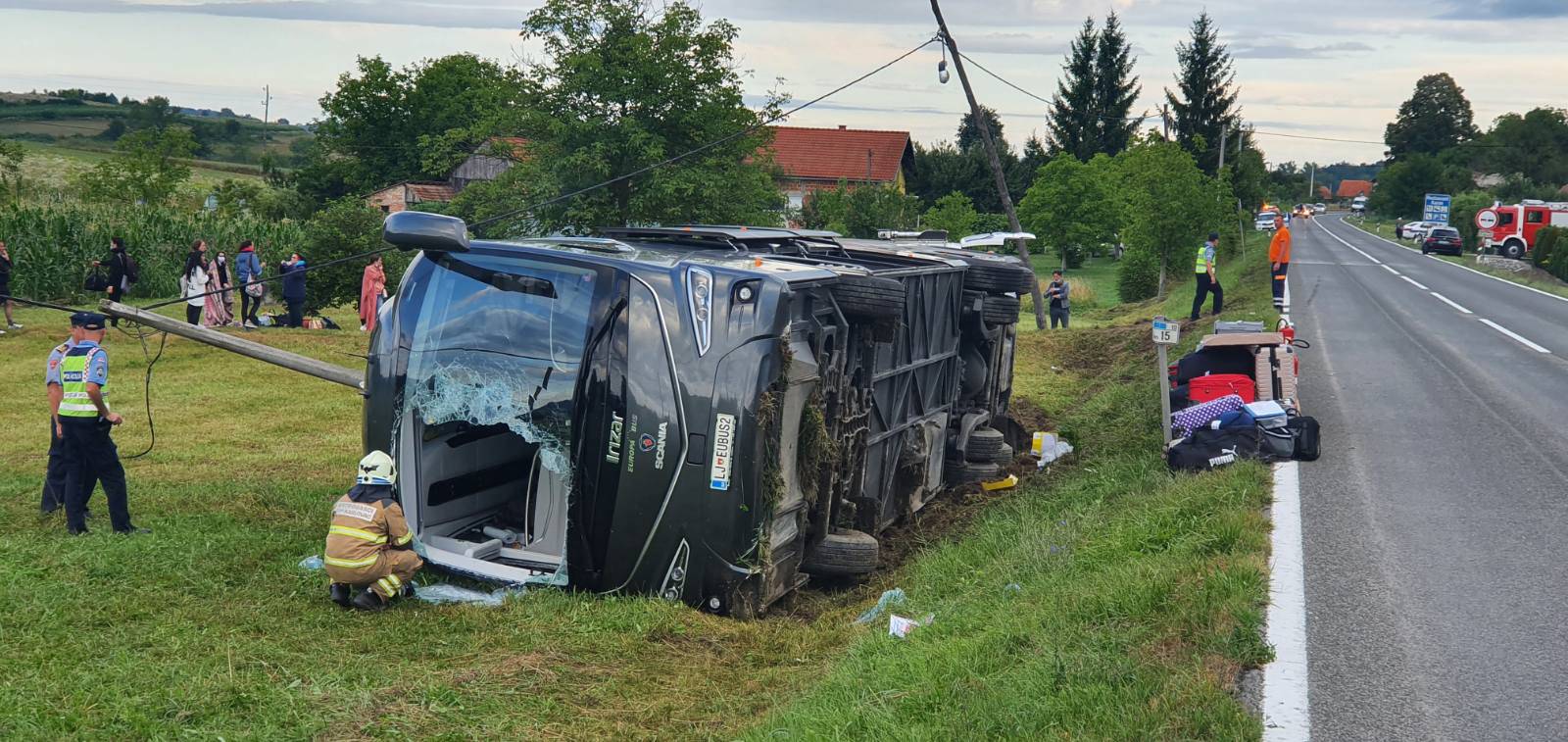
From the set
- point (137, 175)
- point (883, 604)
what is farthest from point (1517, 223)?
point (883, 604)

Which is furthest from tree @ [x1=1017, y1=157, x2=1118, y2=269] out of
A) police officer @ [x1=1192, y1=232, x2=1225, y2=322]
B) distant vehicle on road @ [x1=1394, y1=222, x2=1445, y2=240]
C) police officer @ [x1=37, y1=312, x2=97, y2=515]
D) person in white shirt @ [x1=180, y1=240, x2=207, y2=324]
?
police officer @ [x1=37, y1=312, x2=97, y2=515]

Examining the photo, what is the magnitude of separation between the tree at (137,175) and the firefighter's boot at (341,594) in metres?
41.8

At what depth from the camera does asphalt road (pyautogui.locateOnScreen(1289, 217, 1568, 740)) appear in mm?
5219

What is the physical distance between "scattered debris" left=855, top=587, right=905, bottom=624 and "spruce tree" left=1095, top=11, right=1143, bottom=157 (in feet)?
215

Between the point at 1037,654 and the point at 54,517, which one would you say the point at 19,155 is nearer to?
the point at 54,517

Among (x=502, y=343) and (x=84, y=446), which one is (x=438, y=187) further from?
(x=502, y=343)

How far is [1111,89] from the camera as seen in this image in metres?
70.4

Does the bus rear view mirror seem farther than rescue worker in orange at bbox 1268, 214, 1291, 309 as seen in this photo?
No

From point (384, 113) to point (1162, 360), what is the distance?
213 feet

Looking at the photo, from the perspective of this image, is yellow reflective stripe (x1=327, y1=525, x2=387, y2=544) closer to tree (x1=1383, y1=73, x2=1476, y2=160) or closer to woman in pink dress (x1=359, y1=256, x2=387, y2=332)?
woman in pink dress (x1=359, y1=256, x2=387, y2=332)

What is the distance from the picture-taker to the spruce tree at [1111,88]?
6981 centimetres

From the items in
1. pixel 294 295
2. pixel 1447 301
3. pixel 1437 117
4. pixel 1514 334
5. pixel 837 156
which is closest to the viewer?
pixel 1514 334

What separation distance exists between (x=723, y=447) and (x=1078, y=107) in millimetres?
67096

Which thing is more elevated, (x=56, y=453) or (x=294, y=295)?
(x=294, y=295)
